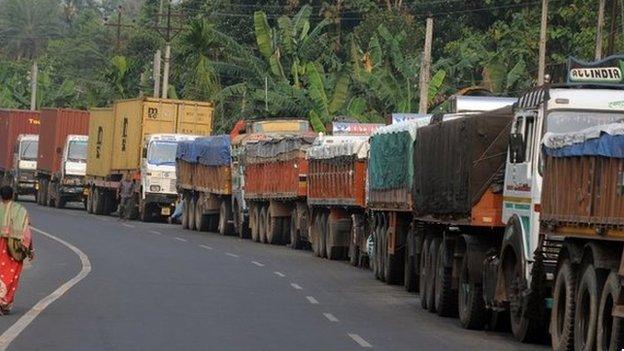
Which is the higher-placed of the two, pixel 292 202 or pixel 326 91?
pixel 326 91

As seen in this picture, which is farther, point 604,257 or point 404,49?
point 404,49

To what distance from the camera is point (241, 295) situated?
24594 millimetres

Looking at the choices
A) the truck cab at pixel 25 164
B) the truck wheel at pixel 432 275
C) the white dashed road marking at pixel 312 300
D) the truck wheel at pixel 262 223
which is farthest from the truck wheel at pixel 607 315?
the truck cab at pixel 25 164

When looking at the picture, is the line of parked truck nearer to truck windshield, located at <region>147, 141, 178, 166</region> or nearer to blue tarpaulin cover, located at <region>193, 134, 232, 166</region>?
blue tarpaulin cover, located at <region>193, 134, 232, 166</region>

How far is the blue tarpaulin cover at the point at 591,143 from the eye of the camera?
1497cm

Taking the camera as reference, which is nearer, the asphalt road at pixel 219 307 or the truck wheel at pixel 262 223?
the asphalt road at pixel 219 307

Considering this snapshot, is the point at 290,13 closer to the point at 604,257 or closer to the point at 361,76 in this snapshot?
the point at 361,76

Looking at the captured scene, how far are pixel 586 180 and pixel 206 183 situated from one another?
1441 inches

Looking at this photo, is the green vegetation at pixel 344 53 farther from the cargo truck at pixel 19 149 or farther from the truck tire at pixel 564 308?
the truck tire at pixel 564 308

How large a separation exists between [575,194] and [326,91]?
134 feet

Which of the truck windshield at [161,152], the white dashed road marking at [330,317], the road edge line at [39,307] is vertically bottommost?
the road edge line at [39,307]

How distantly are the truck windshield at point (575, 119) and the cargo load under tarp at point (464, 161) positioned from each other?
1.63 metres

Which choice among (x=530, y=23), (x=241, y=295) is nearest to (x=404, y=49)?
(x=530, y=23)

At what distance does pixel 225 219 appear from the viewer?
51281 millimetres
